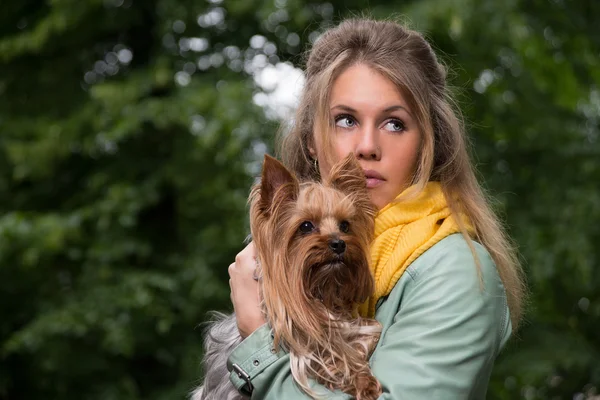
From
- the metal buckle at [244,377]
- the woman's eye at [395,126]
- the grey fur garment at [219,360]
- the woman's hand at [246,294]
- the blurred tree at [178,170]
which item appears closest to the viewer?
the metal buckle at [244,377]

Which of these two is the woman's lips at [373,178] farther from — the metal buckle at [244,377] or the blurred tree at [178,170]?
the blurred tree at [178,170]

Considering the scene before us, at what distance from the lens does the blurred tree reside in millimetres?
7215

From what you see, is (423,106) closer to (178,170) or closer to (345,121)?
(345,121)

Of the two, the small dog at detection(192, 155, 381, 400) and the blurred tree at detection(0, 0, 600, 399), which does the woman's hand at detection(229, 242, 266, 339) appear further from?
the blurred tree at detection(0, 0, 600, 399)

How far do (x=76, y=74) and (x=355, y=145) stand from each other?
229 inches

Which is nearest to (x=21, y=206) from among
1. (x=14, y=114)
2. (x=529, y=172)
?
(x=14, y=114)

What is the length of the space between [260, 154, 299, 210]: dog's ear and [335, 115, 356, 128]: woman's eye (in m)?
0.25

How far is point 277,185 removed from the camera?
9.57 ft

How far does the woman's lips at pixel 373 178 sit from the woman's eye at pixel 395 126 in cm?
14

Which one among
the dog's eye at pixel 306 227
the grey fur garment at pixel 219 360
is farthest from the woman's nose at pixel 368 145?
the grey fur garment at pixel 219 360

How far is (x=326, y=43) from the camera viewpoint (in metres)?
3.29

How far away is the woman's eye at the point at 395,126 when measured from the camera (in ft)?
9.80

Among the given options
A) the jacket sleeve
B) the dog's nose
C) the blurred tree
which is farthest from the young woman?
the blurred tree

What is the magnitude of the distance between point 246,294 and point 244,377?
0.95ft
